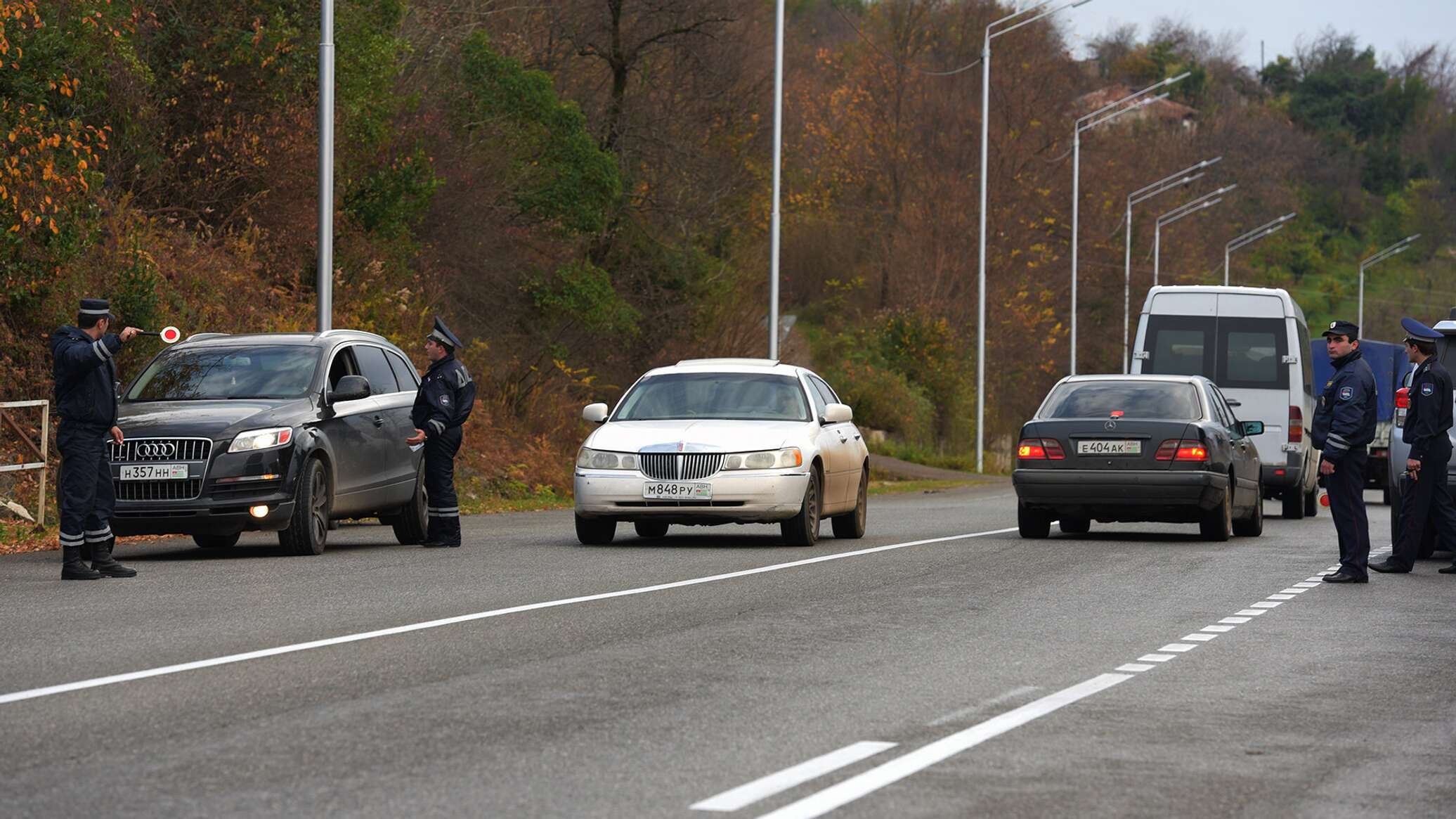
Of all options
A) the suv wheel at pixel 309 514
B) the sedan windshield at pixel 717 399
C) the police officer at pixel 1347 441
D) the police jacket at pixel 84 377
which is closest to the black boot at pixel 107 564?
the police jacket at pixel 84 377

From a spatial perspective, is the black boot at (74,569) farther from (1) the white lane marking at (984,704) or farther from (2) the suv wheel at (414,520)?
(1) the white lane marking at (984,704)

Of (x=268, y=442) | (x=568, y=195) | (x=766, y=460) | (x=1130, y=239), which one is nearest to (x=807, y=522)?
(x=766, y=460)

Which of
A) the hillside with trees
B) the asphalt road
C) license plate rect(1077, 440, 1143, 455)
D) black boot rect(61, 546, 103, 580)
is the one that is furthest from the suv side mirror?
license plate rect(1077, 440, 1143, 455)

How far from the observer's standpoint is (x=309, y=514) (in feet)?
55.1

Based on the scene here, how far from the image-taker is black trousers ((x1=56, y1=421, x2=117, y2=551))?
567 inches

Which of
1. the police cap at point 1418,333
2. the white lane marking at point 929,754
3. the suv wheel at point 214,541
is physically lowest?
the white lane marking at point 929,754

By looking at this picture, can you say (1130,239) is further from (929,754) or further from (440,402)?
(929,754)

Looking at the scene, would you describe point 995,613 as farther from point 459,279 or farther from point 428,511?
point 459,279

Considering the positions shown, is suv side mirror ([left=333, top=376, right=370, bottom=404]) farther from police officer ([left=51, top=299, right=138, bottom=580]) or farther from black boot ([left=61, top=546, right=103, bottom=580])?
black boot ([left=61, top=546, right=103, bottom=580])

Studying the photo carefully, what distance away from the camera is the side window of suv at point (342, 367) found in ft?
59.0

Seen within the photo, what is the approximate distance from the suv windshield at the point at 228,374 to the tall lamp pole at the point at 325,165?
5.91 m

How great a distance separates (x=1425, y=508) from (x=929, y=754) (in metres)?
9.92

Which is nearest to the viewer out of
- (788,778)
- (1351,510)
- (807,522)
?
(788,778)

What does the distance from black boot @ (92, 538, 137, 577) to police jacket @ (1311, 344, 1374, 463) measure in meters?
8.58
